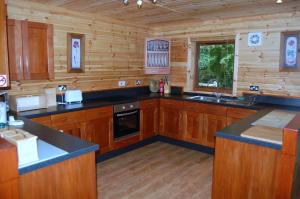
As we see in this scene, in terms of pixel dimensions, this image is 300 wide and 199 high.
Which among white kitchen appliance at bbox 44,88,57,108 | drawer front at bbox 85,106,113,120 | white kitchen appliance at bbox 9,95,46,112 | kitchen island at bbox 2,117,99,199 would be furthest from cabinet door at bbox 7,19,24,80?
kitchen island at bbox 2,117,99,199

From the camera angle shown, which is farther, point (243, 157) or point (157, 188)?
point (157, 188)

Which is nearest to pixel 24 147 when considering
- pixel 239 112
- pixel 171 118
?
pixel 239 112

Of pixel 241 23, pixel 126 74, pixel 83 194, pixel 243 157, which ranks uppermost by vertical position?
pixel 241 23

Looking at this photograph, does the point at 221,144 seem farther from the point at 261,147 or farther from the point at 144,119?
the point at 144,119

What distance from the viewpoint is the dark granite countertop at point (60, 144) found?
4.81ft

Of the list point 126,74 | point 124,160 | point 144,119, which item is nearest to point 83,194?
point 124,160

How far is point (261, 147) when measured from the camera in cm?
194

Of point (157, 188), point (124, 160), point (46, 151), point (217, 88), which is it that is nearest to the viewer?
point (46, 151)

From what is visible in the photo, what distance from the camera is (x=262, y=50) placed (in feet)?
12.5

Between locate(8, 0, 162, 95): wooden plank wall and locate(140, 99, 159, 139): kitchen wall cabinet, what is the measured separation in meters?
0.65

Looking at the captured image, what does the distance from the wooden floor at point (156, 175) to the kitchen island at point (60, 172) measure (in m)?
1.15

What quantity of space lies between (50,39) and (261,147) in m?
2.81

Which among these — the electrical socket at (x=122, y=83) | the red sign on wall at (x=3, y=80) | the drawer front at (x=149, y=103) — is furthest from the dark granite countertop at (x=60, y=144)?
the electrical socket at (x=122, y=83)

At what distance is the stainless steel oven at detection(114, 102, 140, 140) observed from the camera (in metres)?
3.83
